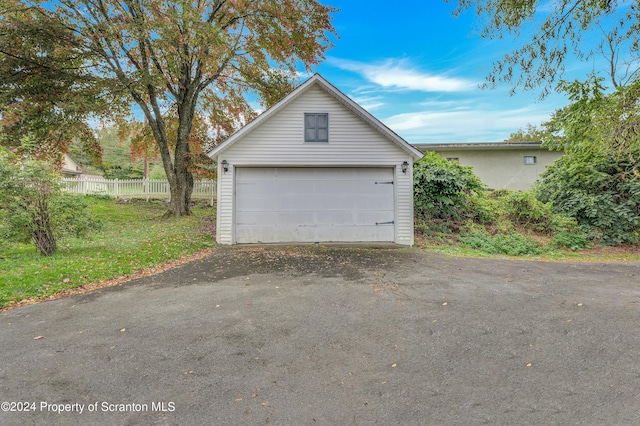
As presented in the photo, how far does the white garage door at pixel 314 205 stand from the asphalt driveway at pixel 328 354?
12.3 ft

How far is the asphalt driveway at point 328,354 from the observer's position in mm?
2320

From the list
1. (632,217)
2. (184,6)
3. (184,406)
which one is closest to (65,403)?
(184,406)

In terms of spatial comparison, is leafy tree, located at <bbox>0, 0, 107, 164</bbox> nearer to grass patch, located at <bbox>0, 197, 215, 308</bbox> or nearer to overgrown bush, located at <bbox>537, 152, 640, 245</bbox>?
grass patch, located at <bbox>0, 197, 215, 308</bbox>

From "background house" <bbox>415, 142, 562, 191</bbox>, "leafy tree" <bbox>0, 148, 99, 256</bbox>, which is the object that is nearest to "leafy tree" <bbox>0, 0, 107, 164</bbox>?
"leafy tree" <bbox>0, 148, 99, 256</bbox>

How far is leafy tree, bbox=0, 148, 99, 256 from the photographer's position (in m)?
6.42

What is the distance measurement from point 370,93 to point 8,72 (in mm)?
15318

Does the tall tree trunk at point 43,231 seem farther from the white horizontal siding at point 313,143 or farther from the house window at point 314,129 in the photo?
the house window at point 314,129

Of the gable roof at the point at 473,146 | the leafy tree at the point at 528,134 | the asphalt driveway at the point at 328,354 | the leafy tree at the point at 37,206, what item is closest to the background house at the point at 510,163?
the gable roof at the point at 473,146

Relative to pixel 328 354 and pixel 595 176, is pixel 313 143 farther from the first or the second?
pixel 595 176

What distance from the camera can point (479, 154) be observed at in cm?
1700

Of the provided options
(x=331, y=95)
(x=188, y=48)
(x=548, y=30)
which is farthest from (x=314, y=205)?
(x=188, y=48)

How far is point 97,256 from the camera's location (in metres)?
7.12

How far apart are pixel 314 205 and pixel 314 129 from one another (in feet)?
7.20

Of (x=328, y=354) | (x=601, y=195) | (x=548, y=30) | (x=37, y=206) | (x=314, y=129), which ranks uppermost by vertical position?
(x=548, y=30)
